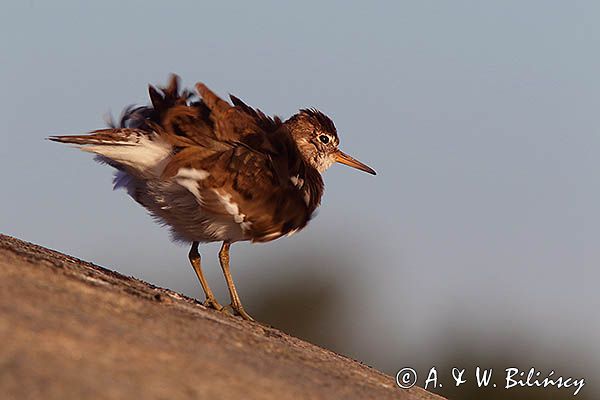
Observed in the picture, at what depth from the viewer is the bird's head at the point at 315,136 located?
1084 cm

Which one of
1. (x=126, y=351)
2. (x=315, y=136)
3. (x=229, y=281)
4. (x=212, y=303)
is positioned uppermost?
(x=315, y=136)

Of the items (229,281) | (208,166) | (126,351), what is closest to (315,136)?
(229,281)

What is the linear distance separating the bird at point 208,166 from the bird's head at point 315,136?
1501mm

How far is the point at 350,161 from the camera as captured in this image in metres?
11.6

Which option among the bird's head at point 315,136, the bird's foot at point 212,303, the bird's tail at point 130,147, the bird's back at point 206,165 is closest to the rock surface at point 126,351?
the bird's tail at point 130,147

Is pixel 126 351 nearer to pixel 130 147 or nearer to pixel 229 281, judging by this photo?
pixel 130 147

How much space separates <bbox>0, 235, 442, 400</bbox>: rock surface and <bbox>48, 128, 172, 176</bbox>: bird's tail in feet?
4.48

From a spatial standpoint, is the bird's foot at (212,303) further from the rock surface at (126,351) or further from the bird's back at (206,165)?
the rock surface at (126,351)

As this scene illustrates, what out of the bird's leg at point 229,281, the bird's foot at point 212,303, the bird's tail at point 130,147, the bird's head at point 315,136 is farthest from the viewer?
the bird's head at point 315,136

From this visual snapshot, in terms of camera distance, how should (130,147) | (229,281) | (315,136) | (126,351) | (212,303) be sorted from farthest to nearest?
(315,136) → (229,281) → (212,303) → (130,147) → (126,351)

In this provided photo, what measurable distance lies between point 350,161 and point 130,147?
13.4 ft

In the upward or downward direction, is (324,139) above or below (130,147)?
above

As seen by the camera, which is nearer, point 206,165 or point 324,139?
point 206,165

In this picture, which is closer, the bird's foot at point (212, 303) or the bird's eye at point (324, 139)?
the bird's foot at point (212, 303)
